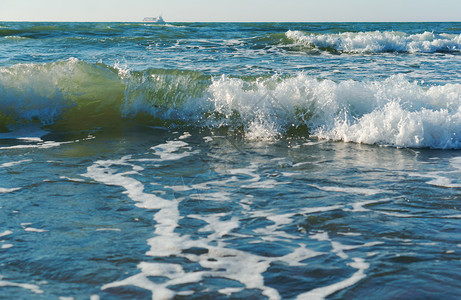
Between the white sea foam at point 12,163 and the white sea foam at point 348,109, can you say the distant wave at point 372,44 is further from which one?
the white sea foam at point 12,163

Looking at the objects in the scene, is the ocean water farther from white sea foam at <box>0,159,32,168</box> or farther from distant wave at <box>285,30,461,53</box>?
distant wave at <box>285,30,461,53</box>

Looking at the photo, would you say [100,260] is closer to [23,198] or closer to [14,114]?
[23,198]

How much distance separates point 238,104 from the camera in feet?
25.5

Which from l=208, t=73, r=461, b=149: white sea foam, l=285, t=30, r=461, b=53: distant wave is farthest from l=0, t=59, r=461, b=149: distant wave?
l=285, t=30, r=461, b=53: distant wave

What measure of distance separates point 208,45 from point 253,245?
15.3 metres

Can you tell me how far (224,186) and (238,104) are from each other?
3439 millimetres

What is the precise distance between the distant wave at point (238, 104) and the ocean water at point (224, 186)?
26 millimetres

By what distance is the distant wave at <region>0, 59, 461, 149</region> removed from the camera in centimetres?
662

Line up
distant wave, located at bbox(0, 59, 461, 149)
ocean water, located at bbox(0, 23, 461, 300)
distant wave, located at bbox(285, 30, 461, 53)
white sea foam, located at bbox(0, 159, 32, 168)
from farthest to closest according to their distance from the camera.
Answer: distant wave, located at bbox(285, 30, 461, 53)
distant wave, located at bbox(0, 59, 461, 149)
white sea foam, located at bbox(0, 159, 32, 168)
ocean water, located at bbox(0, 23, 461, 300)

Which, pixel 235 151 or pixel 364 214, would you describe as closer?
pixel 364 214

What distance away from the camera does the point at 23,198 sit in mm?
4109

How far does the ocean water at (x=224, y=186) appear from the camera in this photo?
8.91 ft

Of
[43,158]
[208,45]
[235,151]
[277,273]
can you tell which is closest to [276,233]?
[277,273]

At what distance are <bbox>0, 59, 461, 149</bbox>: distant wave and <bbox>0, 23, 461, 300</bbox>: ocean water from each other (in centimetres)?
3
